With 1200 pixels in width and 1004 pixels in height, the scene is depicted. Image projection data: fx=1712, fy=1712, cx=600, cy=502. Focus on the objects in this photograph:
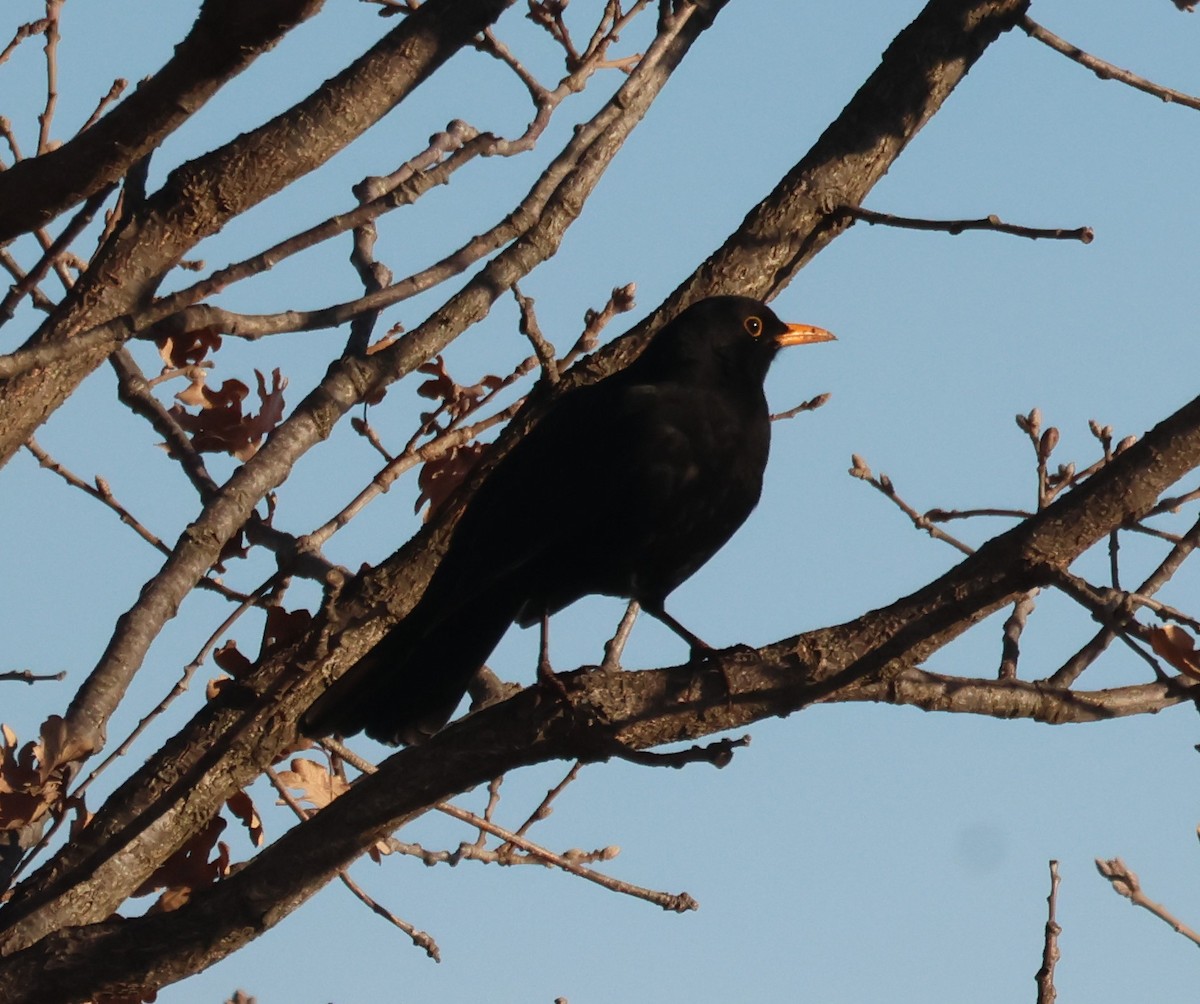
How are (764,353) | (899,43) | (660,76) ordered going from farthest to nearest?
1. (764,353)
2. (899,43)
3. (660,76)

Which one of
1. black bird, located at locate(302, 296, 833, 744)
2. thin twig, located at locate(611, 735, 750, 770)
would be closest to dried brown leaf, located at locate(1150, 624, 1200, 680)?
thin twig, located at locate(611, 735, 750, 770)

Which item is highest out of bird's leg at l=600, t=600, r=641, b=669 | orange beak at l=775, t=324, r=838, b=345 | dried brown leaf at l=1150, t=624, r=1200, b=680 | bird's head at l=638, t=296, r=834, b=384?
orange beak at l=775, t=324, r=838, b=345

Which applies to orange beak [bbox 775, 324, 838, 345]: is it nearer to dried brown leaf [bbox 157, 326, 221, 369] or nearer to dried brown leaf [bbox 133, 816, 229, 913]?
dried brown leaf [bbox 157, 326, 221, 369]

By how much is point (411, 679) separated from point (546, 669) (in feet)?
1.28

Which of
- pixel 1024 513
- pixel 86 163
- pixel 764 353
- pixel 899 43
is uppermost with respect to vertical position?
pixel 899 43

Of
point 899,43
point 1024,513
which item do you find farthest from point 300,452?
point 899,43

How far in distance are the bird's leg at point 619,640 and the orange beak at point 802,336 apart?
116 cm

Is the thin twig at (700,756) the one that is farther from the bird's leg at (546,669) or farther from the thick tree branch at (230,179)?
the thick tree branch at (230,179)

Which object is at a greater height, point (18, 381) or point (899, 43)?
point (899, 43)

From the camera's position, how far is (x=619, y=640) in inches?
195

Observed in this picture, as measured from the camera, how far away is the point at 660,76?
491 cm

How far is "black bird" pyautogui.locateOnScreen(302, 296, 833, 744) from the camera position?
14.9 feet

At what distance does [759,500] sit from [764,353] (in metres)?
0.66

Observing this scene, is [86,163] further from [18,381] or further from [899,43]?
[899,43]
